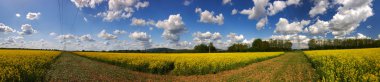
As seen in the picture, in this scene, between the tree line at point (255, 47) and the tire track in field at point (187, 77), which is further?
the tree line at point (255, 47)

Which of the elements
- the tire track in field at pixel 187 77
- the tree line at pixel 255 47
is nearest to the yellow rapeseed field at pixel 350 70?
the tire track in field at pixel 187 77

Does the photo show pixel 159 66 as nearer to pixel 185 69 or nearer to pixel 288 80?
pixel 185 69

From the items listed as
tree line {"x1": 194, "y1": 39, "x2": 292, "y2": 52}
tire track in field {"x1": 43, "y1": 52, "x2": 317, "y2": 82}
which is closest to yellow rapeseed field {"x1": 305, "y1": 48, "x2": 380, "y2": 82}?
tire track in field {"x1": 43, "y1": 52, "x2": 317, "y2": 82}

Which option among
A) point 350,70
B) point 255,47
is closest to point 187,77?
point 350,70

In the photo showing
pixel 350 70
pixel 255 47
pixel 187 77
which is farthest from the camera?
pixel 255 47

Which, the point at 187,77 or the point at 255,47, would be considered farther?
the point at 255,47

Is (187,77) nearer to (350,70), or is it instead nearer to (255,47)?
(350,70)

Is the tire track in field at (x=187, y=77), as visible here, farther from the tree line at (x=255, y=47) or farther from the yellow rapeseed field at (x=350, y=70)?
the tree line at (x=255, y=47)

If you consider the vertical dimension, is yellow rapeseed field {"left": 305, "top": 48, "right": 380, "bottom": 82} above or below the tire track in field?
above

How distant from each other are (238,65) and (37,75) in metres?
18.0

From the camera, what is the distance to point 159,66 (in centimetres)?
2095

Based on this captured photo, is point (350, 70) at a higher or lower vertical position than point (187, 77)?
higher

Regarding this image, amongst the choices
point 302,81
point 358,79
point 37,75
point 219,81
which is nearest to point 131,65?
point 219,81

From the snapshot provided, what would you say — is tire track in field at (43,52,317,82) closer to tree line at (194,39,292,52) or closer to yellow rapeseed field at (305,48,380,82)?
yellow rapeseed field at (305,48,380,82)
